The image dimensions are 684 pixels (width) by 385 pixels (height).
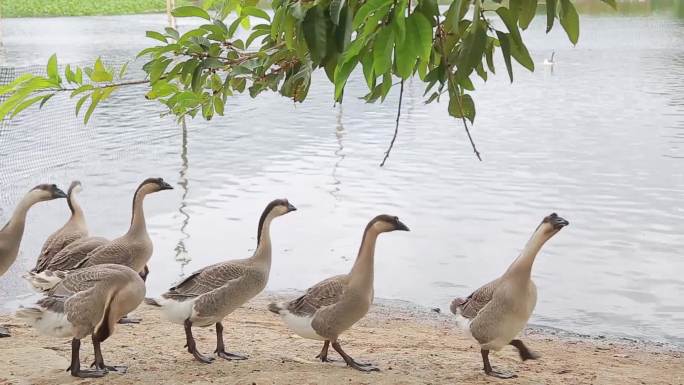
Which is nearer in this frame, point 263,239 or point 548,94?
point 263,239

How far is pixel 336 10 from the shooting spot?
6.93 ft

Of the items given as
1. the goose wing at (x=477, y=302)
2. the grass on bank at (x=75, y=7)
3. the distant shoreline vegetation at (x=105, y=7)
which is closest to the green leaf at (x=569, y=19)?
the goose wing at (x=477, y=302)

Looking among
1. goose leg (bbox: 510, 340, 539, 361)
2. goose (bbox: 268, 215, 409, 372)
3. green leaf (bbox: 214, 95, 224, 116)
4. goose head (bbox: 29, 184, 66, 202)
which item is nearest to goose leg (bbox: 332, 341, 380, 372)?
goose (bbox: 268, 215, 409, 372)

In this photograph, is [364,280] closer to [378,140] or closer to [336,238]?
[336,238]

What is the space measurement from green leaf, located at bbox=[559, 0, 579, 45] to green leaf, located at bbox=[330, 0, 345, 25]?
0.64 meters

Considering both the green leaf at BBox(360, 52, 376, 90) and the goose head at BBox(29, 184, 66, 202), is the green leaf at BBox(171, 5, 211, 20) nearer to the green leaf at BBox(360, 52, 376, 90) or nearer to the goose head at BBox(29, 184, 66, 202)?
the green leaf at BBox(360, 52, 376, 90)

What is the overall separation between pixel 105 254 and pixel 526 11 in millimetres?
4065

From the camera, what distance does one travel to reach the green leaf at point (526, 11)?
2.42 m

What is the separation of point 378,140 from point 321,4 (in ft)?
47.4

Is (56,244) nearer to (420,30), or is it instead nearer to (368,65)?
(368,65)

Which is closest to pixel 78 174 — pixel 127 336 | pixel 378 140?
pixel 378 140

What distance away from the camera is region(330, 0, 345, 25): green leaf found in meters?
2.08

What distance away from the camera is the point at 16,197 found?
460 inches

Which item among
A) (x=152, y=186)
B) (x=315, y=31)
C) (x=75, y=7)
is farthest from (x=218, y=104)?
(x=75, y=7)
